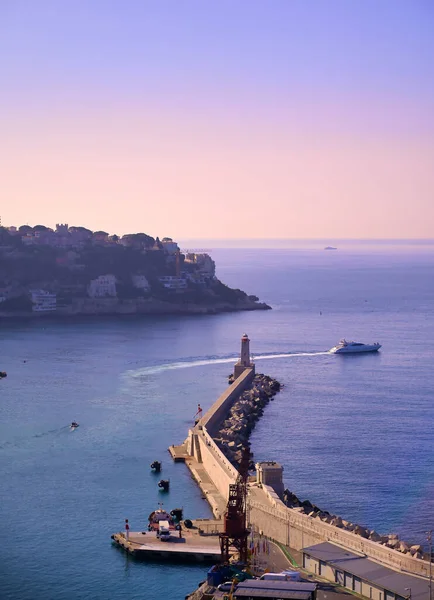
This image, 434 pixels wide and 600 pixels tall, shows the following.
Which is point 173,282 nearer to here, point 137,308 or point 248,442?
point 137,308

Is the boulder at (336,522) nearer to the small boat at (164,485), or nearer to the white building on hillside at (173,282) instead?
the small boat at (164,485)

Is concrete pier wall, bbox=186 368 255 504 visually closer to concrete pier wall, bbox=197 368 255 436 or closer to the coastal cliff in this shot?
concrete pier wall, bbox=197 368 255 436

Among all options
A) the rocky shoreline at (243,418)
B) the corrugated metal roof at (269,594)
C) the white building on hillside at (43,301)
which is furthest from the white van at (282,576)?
the white building on hillside at (43,301)

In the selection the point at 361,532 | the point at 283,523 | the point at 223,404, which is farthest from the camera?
the point at 223,404

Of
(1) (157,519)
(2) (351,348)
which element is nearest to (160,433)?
(1) (157,519)

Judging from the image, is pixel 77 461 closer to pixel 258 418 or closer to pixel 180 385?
pixel 258 418

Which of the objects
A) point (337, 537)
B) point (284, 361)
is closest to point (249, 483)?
point (337, 537)
